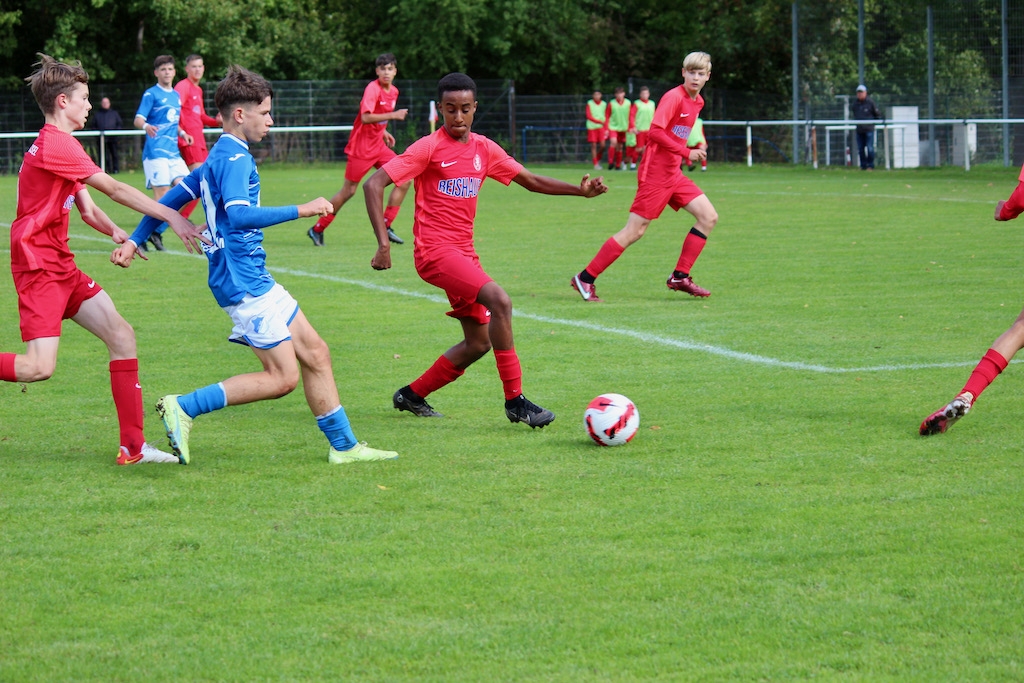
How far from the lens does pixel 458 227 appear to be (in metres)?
7.07

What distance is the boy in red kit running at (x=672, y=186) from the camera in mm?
11492

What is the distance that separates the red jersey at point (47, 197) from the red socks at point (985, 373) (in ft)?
14.1

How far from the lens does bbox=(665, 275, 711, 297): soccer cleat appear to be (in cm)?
1134

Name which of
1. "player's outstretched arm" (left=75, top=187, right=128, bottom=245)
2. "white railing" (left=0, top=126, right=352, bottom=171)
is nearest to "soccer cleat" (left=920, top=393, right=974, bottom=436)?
"player's outstretched arm" (left=75, top=187, right=128, bottom=245)

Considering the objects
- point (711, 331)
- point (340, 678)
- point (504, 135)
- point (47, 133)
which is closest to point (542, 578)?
point (340, 678)

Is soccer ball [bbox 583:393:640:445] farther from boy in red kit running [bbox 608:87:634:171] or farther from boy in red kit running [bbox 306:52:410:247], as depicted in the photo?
boy in red kit running [bbox 608:87:634:171]

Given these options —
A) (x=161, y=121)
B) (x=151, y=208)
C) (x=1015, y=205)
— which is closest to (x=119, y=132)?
(x=161, y=121)

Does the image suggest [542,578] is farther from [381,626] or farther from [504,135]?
[504,135]

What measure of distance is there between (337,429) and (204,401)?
0.62 m

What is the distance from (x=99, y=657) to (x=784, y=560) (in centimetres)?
228

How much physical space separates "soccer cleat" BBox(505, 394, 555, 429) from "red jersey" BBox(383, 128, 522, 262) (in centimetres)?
88

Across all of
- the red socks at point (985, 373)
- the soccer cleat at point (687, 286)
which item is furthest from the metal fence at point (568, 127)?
the red socks at point (985, 373)

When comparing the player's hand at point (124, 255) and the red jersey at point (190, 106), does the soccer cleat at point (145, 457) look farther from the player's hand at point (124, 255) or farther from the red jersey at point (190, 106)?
the red jersey at point (190, 106)

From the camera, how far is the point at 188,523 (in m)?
5.12
